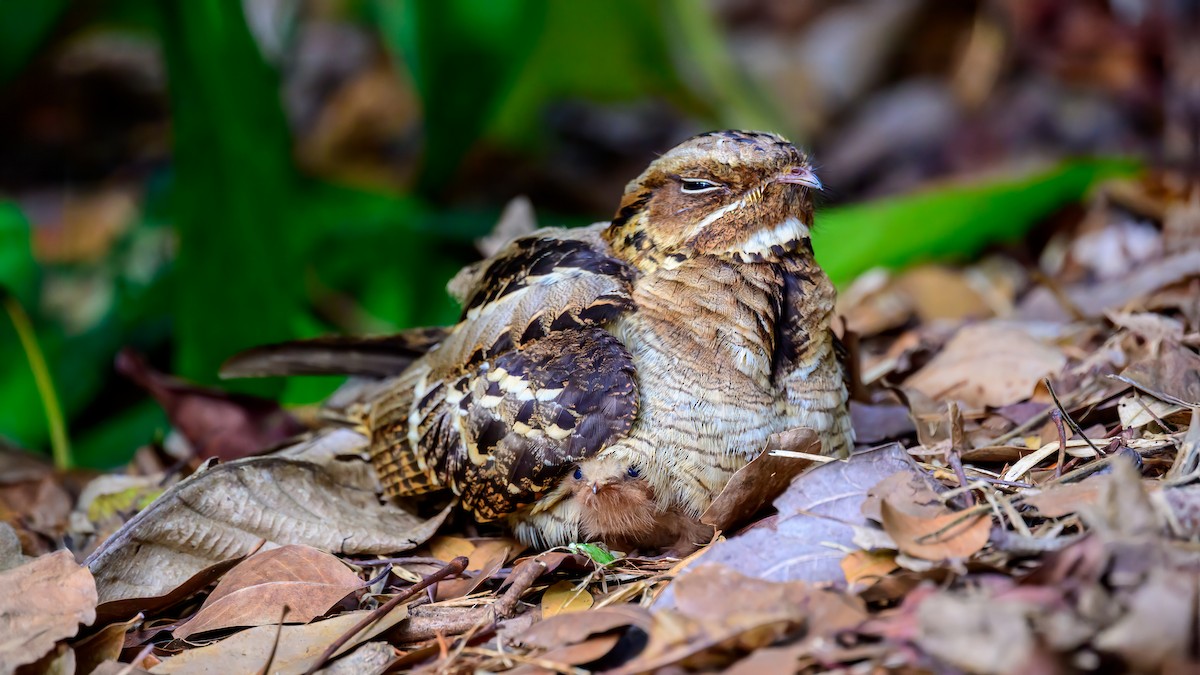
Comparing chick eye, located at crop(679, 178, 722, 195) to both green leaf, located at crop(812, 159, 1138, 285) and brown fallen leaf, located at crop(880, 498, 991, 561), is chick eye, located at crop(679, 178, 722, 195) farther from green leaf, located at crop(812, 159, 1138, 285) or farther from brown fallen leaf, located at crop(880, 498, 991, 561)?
green leaf, located at crop(812, 159, 1138, 285)

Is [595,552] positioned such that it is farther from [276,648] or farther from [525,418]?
[276,648]

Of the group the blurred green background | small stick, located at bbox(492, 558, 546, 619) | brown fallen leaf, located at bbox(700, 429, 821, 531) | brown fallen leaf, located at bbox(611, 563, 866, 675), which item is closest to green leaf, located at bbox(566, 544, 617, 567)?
small stick, located at bbox(492, 558, 546, 619)

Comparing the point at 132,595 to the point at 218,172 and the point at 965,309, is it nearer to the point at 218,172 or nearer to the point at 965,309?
the point at 218,172

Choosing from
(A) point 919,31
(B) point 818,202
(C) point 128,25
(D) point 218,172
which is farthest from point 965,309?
(C) point 128,25

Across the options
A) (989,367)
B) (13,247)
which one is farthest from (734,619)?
(13,247)

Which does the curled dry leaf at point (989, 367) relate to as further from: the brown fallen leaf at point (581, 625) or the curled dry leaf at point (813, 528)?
the brown fallen leaf at point (581, 625)

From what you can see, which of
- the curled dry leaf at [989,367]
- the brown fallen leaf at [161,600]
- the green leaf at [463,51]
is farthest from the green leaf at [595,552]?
the green leaf at [463,51]

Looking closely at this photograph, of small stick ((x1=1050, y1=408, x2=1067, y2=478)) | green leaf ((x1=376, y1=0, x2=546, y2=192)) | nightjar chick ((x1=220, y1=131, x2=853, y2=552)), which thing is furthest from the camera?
green leaf ((x1=376, y1=0, x2=546, y2=192))
